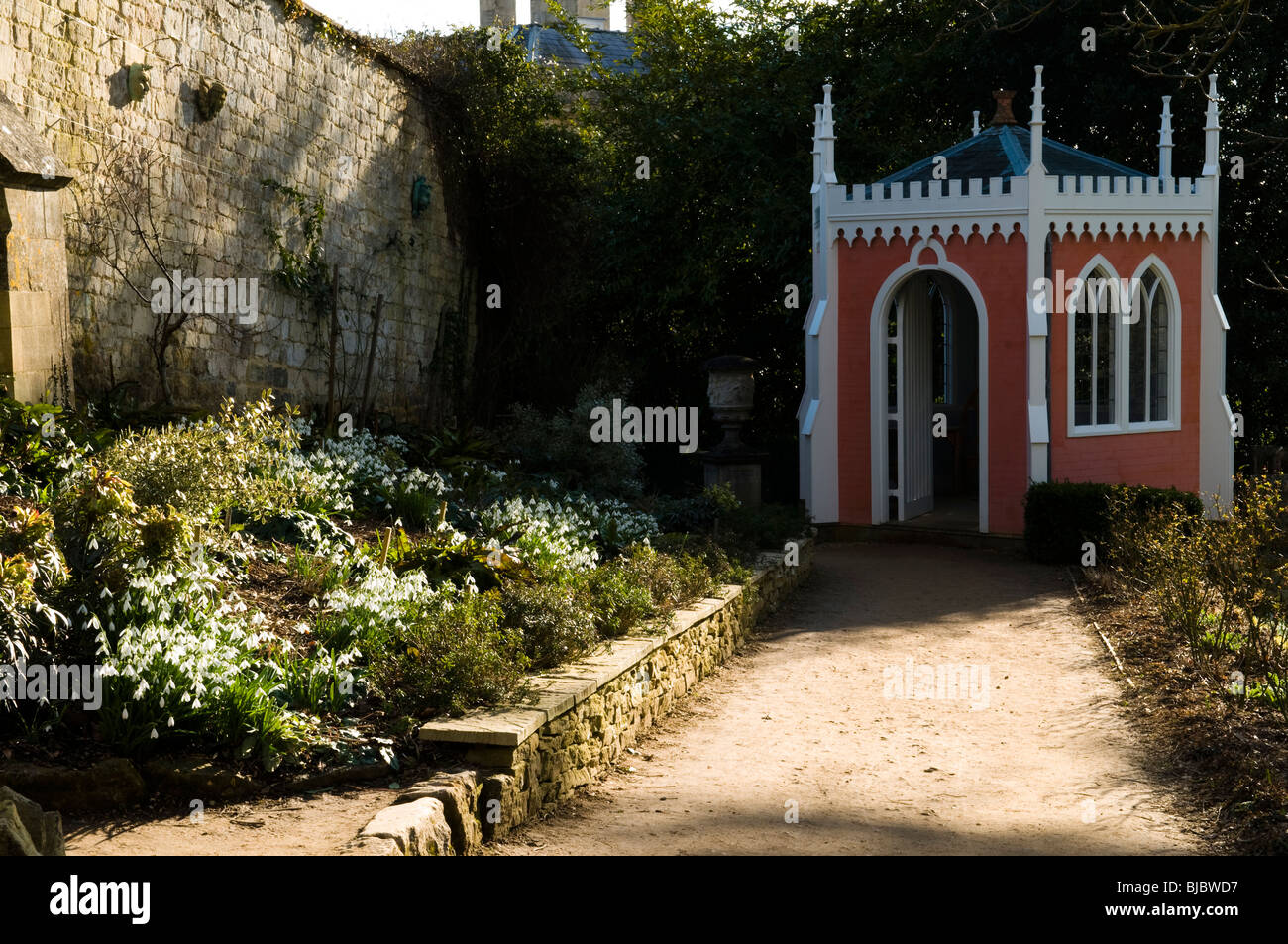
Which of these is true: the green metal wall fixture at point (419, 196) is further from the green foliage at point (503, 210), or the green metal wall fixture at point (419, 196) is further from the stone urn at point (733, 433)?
the stone urn at point (733, 433)

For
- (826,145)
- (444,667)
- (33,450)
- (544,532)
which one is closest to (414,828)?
(444,667)

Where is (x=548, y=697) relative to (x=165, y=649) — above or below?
below

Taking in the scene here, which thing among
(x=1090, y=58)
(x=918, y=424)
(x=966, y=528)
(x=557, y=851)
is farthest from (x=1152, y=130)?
(x=557, y=851)

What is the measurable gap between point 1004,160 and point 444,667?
414 inches

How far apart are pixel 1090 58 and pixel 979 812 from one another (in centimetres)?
1525

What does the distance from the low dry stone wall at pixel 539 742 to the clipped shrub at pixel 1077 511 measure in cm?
569

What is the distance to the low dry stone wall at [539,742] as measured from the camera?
4434 mm

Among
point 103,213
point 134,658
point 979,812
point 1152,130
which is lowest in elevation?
point 979,812

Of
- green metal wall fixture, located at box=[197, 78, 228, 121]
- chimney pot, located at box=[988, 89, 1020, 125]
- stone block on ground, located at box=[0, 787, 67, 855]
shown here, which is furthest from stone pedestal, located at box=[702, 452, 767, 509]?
stone block on ground, located at box=[0, 787, 67, 855]

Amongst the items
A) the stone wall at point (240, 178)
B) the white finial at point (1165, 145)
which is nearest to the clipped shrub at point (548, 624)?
the stone wall at point (240, 178)

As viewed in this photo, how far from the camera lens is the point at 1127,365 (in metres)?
14.0

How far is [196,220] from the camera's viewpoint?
10.9m

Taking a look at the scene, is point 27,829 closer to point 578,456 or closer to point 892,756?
point 892,756
